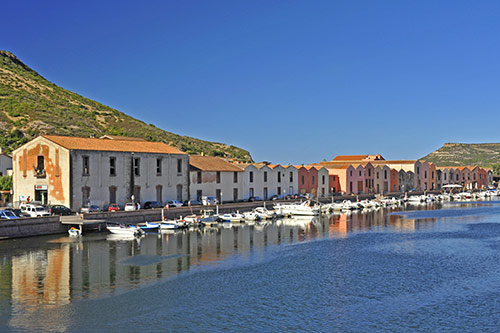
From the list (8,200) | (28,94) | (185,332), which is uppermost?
(28,94)

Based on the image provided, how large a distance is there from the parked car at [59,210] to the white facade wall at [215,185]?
2275 cm

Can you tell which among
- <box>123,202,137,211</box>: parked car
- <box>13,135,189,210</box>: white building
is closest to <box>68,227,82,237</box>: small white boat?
<box>13,135,189,210</box>: white building

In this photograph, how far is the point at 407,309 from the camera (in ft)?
95.4

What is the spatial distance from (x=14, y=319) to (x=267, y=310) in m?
13.0

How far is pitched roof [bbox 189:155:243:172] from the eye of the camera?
8194cm

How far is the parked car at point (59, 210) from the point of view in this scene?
58062 mm

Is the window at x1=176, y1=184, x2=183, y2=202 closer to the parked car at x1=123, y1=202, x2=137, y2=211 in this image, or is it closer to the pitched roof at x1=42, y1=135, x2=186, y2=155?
the pitched roof at x1=42, y1=135, x2=186, y2=155

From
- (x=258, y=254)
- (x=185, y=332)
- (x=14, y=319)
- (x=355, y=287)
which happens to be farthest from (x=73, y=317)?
(x=258, y=254)

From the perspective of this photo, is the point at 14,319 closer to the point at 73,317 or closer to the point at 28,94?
the point at 73,317

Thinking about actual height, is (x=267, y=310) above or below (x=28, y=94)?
below

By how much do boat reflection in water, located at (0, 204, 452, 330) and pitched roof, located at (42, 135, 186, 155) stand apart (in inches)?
510

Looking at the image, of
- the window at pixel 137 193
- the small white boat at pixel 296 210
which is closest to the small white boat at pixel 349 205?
the small white boat at pixel 296 210

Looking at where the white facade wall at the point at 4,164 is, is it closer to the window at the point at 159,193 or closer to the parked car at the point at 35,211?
the window at the point at 159,193

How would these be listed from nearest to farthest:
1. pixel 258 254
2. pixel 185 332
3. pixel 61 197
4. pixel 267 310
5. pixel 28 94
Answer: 1. pixel 185 332
2. pixel 267 310
3. pixel 258 254
4. pixel 61 197
5. pixel 28 94
